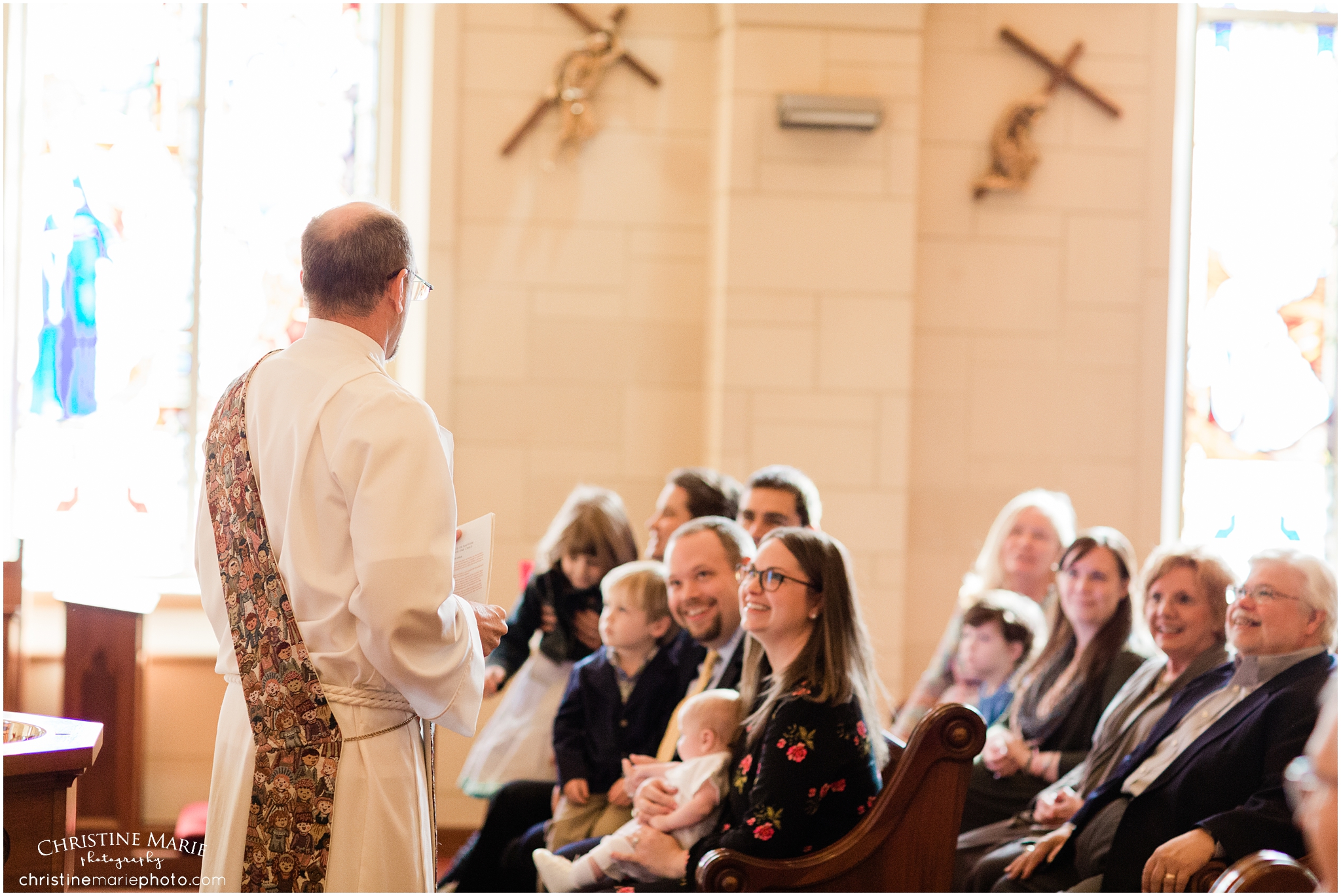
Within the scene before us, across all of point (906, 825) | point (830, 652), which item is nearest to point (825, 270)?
point (830, 652)

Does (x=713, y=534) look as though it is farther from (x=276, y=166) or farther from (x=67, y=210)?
(x=67, y=210)

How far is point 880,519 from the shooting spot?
5.01 m

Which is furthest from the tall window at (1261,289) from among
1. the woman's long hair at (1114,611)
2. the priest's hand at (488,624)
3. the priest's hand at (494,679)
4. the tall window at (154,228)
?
the priest's hand at (488,624)

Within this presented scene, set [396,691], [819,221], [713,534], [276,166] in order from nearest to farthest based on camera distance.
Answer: [396,691] → [713,534] → [819,221] → [276,166]

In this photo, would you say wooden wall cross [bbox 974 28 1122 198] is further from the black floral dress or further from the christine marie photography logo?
the christine marie photography logo

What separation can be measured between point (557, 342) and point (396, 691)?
3.13 m

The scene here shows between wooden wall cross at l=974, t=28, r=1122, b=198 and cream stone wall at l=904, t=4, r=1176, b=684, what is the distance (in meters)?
0.05

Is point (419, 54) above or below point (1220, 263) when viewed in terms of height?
above

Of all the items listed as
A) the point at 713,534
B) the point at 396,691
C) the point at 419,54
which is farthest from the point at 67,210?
the point at 396,691

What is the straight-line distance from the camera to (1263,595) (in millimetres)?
2752

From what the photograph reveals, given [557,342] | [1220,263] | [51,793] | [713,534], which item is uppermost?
[1220,263]

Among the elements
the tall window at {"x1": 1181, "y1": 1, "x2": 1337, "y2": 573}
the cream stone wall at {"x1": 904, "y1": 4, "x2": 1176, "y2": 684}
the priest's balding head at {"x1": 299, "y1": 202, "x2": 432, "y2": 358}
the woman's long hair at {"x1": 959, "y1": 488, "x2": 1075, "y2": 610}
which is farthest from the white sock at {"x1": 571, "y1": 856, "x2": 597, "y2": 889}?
the tall window at {"x1": 1181, "y1": 1, "x2": 1337, "y2": 573}

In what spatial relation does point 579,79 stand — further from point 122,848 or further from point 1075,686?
point 122,848

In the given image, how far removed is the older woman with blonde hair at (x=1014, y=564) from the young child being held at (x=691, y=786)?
1.53 metres
